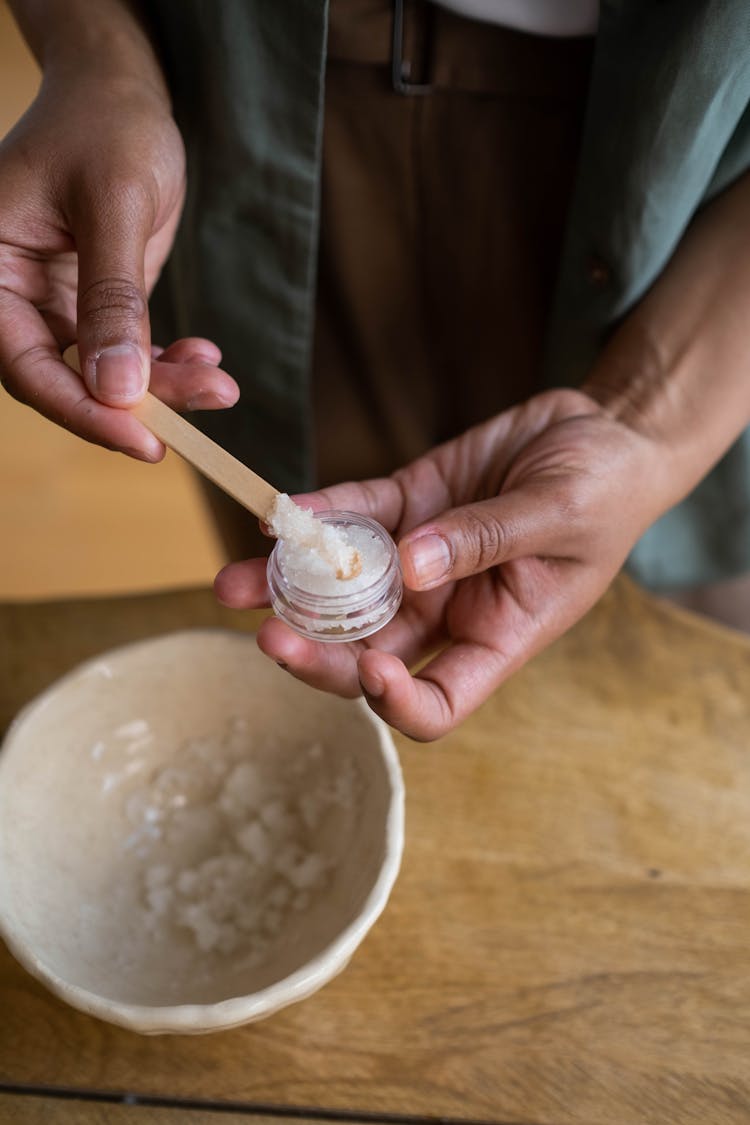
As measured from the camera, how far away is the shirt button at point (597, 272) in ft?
2.84

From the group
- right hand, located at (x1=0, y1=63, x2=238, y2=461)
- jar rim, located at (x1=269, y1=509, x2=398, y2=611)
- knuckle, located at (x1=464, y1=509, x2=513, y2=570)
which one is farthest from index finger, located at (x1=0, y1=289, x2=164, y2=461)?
knuckle, located at (x1=464, y1=509, x2=513, y2=570)

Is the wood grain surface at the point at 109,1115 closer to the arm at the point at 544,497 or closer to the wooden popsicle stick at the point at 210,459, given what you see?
the arm at the point at 544,497

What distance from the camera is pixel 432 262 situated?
3.39 feet

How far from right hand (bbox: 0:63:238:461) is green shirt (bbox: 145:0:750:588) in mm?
82

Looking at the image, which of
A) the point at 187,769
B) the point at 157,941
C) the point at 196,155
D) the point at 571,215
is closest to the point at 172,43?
the point at 196,155

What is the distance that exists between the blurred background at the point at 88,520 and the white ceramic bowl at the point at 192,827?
103 cm

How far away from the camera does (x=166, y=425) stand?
2.22 ft

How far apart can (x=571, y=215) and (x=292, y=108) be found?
26cm

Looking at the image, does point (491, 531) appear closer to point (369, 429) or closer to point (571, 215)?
point (571, 215)

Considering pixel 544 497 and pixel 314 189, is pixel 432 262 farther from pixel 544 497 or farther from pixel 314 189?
pixel 544 497

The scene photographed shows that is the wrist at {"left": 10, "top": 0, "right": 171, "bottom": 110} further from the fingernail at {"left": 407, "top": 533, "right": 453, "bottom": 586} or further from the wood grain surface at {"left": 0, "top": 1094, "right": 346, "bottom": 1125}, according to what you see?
the wood grain surface at {"left": 0, "top": 1094, "right": 346, "bottom": 1125}

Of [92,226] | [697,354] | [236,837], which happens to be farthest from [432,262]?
[236,837]

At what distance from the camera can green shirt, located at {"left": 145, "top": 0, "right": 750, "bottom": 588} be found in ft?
2.46

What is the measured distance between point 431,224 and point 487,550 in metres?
0.47
